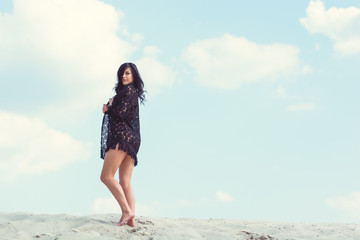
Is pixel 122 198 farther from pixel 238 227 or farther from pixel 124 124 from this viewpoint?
pixel 238 227

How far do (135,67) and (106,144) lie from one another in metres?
1.21

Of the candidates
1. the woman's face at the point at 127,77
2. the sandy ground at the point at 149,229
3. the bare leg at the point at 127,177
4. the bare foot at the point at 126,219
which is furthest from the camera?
the woman's face at the point at 127,77

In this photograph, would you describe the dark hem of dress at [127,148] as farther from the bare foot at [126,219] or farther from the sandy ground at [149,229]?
the sandy ground at [149,229]

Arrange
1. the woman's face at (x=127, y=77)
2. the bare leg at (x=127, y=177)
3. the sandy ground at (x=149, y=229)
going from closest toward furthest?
the sandy ground at (x=149, y=229)
the bare leg at (x=127, y=177)
the woman's face at (x=127, y=77)

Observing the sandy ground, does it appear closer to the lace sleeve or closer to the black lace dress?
the black lace dress

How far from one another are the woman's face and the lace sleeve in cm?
19

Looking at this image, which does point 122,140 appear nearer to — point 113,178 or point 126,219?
point 113,178

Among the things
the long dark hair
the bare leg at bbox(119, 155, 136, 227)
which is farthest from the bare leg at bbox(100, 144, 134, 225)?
the long dark hair

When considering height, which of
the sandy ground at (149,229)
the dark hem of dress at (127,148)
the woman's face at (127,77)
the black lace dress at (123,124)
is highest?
the woman's face at (127,77)

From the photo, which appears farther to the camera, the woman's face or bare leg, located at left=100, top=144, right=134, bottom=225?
the woman's face

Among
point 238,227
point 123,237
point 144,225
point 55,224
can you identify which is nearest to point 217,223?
point 238,227

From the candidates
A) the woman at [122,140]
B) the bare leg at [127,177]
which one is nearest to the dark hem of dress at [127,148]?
the woman at [122,140]

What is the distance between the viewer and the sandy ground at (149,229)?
588 centimetres

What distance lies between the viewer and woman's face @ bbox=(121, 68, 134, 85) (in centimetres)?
670
